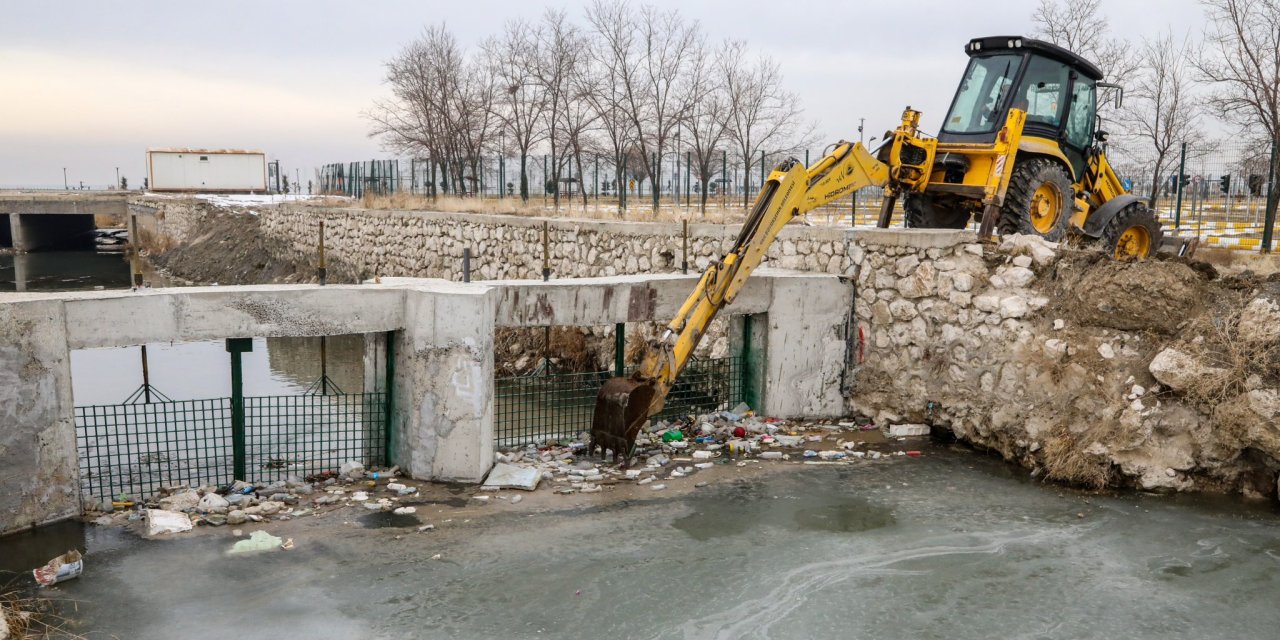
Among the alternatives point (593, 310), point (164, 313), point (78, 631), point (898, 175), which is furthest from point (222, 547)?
point (898, 175)

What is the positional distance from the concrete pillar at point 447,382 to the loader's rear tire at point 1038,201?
6565 millimetres

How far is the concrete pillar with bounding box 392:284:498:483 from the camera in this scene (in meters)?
9.07

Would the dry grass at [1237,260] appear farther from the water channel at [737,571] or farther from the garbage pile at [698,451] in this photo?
the garbage pile at [698,451]

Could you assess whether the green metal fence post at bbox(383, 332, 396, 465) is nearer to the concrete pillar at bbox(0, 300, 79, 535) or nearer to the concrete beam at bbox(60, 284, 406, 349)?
the concrete beam at bbox(60, 284, 406, 349)

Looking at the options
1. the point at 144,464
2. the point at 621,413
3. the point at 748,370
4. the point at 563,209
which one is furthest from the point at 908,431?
the point at 563,209

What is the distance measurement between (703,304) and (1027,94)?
210 inches

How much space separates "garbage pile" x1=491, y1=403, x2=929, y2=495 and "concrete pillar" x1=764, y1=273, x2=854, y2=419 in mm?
282

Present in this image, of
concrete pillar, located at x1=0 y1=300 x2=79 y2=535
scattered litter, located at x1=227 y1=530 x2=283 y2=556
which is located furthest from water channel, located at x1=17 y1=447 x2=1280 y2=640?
concrete pillar, located at x1=0 y1=300 x2=79 y2=535

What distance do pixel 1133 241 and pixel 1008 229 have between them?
2.25 metres

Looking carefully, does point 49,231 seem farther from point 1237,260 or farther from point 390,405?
point 1237,260

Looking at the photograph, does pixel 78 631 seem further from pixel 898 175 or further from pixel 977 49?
pixel 977 49

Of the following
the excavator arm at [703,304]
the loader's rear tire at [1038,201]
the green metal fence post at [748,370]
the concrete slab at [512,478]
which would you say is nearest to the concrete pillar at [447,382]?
the concrete slab at [512,478]

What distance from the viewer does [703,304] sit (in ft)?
33.2

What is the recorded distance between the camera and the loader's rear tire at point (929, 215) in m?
13.1
